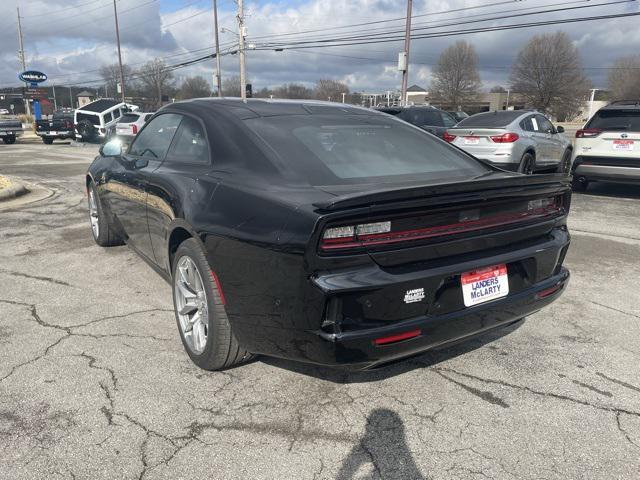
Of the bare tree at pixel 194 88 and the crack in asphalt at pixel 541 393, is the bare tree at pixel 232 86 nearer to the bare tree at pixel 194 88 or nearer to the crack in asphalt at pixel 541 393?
the bare tree at pixel 194 88

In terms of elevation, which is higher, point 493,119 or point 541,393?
point 493,119

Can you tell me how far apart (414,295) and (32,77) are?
156 ft

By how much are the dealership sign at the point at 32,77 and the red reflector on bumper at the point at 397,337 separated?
154ft

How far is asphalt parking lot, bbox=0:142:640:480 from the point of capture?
2.19 meters

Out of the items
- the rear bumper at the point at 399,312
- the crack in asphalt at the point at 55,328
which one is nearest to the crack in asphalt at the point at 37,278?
the crack in asphalt at the point at 55,328

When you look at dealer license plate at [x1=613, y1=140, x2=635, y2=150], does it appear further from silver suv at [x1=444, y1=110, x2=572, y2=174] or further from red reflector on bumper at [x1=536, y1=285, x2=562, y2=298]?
red reflector on bumper at [x1=536, y1=285, x2=562, y2=298]

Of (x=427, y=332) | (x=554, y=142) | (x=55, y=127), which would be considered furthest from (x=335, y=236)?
(x=55, y=127)

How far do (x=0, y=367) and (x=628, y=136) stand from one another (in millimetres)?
9321

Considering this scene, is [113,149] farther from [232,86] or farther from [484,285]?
[232,86]

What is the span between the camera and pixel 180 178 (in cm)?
313

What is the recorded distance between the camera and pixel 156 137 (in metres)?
4.01

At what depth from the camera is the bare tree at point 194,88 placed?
69.2 m

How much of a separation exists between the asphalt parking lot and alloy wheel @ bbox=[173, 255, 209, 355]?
6.5 inches

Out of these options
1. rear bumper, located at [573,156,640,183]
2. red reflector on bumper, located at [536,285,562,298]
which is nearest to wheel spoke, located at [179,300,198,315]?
red reflector on bumper, located at [536,285,562,298]
